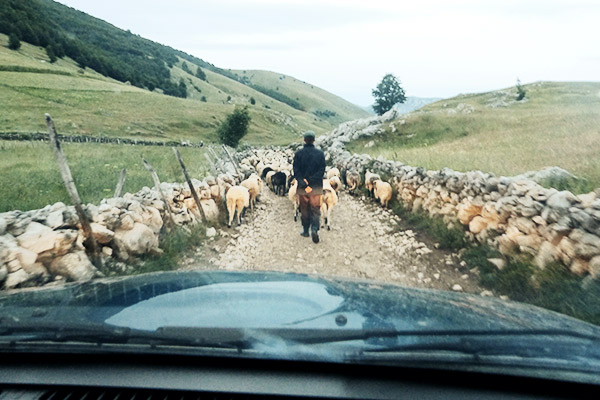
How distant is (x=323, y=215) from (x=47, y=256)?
20.8 ft

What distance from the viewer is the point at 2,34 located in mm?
66750

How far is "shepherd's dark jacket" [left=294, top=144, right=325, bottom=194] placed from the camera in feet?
28.6

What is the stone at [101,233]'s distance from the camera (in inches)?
215

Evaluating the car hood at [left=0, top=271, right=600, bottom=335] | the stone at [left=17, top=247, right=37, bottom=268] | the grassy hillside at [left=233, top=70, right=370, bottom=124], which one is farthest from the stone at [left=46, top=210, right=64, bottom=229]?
the grassy hillside at [left=233, top=70, right=370, bottom=124]

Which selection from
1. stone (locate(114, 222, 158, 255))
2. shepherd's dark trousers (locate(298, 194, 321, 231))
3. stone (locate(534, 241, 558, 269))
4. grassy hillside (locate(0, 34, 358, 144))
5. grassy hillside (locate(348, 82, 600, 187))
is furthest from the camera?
grassy hillside (locate(0, 34, 358, 144))

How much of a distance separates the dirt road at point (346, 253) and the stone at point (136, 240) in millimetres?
691

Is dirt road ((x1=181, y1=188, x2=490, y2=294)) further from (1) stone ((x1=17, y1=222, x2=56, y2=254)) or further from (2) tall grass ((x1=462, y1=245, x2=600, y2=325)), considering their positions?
(1) stone ((x1=17, y1=222, x2=56, y2=254))

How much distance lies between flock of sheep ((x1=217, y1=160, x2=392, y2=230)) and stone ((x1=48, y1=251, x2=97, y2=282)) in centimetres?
459

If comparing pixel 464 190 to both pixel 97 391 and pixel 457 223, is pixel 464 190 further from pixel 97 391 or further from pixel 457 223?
pixel 97 391

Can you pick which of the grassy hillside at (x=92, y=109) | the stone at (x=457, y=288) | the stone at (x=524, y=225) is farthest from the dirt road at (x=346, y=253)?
the grassy hillside at (x=92, y=109)

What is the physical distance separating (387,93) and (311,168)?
55.6 m

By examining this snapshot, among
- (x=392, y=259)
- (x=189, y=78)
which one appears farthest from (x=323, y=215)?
(x=189, y=78)

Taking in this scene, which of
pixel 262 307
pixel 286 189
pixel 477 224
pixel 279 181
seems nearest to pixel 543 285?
pixel 477 224

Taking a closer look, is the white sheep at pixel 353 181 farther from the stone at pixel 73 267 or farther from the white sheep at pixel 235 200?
the stone at pixel 73 267
